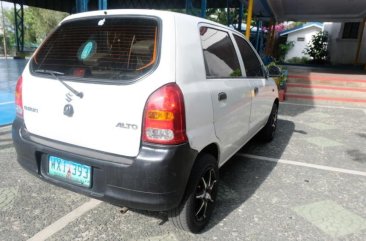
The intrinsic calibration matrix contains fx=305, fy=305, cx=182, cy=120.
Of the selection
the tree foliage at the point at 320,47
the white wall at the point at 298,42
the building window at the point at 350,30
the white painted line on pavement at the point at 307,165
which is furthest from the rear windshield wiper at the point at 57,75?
the white wall at the point at 298,42

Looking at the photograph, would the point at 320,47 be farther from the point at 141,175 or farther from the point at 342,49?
the point at 141,175

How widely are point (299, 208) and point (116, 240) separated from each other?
6.04 ft

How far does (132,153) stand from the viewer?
2082 mm

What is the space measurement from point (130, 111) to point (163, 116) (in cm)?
23

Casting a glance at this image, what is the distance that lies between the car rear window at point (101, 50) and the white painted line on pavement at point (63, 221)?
1280 mm

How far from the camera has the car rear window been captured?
2.18 metres

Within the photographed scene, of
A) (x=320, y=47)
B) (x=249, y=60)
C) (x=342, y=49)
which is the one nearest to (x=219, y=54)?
(x=249, y=60)

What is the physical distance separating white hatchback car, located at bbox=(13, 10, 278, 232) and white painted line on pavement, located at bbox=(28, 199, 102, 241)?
0.47 m

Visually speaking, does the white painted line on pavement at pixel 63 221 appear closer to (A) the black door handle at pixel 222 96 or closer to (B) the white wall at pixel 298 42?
(A) the black door handle at pixel 222 96

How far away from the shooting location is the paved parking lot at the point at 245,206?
2600 mm

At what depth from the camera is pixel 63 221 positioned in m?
2.69

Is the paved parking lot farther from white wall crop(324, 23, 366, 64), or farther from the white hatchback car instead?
white wall crop(324, 23, 366, 64)

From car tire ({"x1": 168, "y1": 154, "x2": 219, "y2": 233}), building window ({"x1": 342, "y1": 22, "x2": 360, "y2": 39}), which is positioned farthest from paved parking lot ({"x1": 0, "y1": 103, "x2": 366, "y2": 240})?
building window ({"x1": 342, "y1": 22, "x2": 360, "y2": 39})

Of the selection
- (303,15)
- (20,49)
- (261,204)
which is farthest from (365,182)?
(20,49)
